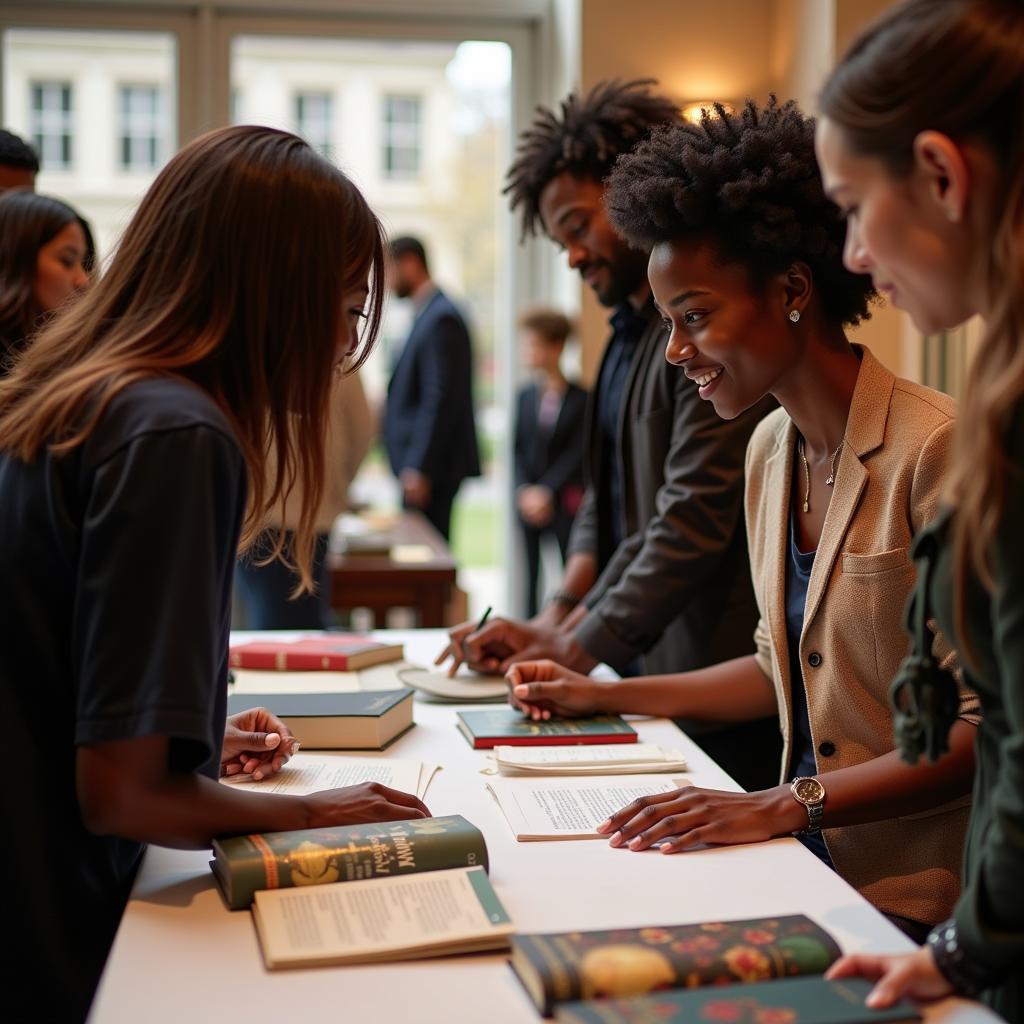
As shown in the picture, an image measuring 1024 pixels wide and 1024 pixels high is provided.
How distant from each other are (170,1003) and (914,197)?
91 centimetres

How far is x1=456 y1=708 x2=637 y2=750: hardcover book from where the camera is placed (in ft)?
5.73

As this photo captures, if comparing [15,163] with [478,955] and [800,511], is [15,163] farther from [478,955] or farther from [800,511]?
[478,955]

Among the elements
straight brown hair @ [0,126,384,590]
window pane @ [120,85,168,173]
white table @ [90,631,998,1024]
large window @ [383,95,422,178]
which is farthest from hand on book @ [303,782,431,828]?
large window @ [383,95,422,178]

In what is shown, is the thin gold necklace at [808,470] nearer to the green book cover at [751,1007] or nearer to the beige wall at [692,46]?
the green book cover at [751,1007]

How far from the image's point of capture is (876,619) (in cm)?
151

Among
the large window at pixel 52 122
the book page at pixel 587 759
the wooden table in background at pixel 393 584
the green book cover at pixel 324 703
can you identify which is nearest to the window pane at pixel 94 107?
the large window at pixel 52 122

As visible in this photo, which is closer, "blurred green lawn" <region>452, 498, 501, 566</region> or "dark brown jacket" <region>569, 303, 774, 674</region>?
"dark brown jacket" <region>569, 303, 774, 674</region>

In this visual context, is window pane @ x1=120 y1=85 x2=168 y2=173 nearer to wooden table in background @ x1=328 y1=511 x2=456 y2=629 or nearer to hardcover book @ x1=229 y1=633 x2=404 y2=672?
wooden table in background @ x1=328 y1=511 x2=456 y2=629

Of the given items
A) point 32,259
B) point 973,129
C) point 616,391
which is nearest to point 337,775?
point 973,129

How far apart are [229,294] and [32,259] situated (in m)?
1.51

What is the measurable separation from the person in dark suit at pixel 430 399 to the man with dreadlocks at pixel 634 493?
2.69 meters

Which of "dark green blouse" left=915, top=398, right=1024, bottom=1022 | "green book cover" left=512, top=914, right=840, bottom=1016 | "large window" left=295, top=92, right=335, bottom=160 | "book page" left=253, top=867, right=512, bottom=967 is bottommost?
"book page" left=253, top=867, right=512, bottom=967

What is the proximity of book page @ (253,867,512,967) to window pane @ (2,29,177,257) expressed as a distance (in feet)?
14.3

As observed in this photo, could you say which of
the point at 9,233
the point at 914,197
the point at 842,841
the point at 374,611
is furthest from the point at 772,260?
the point at 374,611
